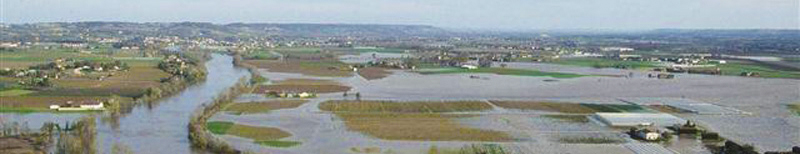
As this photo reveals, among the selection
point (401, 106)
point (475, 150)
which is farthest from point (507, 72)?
point (475, 150)

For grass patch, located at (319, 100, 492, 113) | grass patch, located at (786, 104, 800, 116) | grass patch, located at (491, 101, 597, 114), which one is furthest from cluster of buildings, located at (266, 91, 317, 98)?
grass patch, located at (786, 104, 800, 116)

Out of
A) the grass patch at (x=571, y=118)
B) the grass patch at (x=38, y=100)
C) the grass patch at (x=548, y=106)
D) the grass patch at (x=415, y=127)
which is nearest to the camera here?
the grass patch at (x=415, y=127)

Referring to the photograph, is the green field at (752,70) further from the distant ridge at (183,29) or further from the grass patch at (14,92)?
the distant ridge at (183,29)

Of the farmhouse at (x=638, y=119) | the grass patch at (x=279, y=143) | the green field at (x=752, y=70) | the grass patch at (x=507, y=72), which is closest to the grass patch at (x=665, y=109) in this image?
the farmhouse at (x=638, y=119)

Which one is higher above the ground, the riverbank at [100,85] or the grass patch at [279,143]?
the grass patch at [279,143]

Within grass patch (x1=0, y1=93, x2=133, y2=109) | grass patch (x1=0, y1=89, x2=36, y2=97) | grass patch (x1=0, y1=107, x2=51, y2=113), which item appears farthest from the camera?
grass patch (x1=0, y1=89, x2=36, y2=97)

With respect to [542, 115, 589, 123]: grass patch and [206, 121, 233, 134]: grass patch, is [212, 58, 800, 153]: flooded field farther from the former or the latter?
[206, 121, 233, 134]: grass patch

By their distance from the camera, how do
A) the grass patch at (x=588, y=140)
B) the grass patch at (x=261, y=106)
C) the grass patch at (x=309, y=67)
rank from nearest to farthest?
the grass patch at (x=588, y=140)
the grass patch at (x=261, y=106)
the grass patch at (x=309, y=67)
